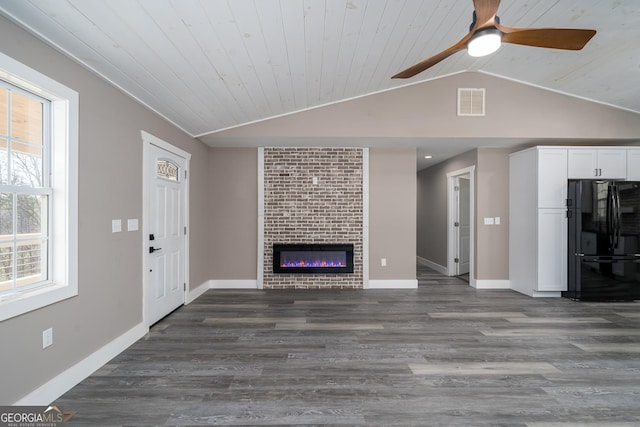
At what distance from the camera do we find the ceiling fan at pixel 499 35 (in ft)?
5.91

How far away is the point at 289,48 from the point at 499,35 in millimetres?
1639

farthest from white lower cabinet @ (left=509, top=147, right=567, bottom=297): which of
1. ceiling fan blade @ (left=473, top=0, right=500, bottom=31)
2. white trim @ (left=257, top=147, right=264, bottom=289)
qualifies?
white trim @ (left=257, top=147, right=264, bottom=289)

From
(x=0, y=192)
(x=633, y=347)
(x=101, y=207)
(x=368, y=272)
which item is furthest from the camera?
(x=368, y=272)

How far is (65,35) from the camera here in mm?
1979

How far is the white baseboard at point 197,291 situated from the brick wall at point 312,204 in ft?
3.07

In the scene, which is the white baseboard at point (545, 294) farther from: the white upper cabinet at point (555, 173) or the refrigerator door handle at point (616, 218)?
the white upper cabinet at point (555, 173)

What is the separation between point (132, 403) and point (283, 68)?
3.02 metres

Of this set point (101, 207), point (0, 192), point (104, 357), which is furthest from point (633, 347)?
point (0, 192)

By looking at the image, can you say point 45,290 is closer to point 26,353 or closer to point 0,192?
point 26,353

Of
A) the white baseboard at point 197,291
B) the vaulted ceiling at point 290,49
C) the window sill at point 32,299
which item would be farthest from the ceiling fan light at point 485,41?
the white baseboard at point 197,291

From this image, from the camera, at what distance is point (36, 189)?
2053 mm

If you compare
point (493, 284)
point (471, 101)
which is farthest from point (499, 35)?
point (493, 284)

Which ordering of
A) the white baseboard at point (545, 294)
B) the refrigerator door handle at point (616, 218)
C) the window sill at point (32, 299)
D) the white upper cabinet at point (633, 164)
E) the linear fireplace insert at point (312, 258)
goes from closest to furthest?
1. the window sill at point (32, 299)
2. the refrigerator door handle at point (616, 218)
3. the white upper cabinet at point (633, 164)
4. the white baseboard at point (545, 294)
5. the linear fireplace insert at point (312, 258)

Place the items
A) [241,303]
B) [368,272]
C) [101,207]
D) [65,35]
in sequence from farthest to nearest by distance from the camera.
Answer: [368,272]
[241,303]
[101,207]
[65,35]
